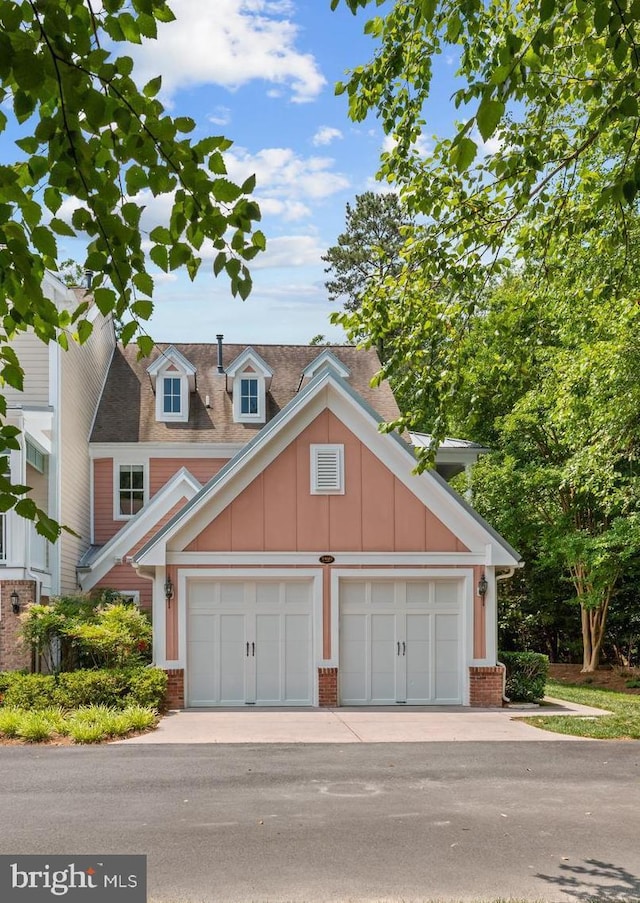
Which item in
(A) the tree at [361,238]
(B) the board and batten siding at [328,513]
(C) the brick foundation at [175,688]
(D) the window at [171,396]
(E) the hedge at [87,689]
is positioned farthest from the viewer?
(A) the tree at [361,238]

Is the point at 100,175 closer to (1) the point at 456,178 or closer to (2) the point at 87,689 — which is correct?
(1) the point at 456,178

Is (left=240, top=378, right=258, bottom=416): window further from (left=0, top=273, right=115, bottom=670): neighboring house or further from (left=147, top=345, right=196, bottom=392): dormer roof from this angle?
(left=0, top=273, right=115, bottom=670): neighboring house

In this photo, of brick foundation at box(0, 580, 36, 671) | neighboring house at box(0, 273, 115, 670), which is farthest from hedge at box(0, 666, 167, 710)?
neighboring house at box(0, 273, 115, 670)

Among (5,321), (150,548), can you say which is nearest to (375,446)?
(150,548)

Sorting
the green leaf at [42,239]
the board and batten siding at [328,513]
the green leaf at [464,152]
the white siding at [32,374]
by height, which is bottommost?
the board and batten siding at [328,513]

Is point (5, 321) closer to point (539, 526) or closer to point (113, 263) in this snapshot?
point (113, 263)

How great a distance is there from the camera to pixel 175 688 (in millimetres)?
17344

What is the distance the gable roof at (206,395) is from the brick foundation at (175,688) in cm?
944

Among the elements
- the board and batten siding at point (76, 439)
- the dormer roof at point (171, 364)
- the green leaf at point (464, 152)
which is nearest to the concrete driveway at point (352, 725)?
the board and batten siding at point (76, 439)

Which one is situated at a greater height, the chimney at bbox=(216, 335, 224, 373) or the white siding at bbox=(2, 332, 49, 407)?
the chimney at bbox=(216, 335, 224, 373)

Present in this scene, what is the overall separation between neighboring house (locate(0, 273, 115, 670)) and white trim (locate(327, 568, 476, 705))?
5.81 m

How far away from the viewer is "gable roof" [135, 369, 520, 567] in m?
17.8

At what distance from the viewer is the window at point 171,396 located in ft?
87.1

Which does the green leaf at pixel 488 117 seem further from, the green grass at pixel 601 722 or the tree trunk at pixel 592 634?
the tree trunk at pixel 592 634
